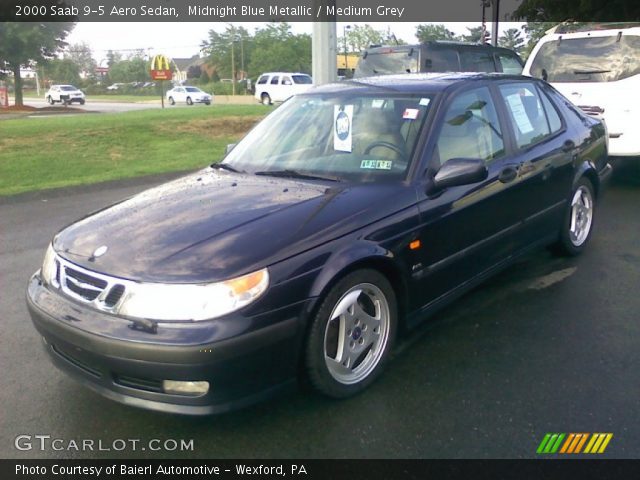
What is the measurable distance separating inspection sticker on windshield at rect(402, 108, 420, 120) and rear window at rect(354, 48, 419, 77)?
7813 mm

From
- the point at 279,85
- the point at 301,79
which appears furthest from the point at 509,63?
the point at 301,79

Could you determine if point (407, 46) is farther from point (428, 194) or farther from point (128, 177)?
point (428, 194)

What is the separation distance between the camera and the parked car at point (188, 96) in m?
44.8

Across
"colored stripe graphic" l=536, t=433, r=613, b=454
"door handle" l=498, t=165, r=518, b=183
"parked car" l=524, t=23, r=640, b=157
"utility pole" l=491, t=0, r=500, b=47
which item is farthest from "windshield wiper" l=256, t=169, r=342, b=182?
"utility pole" l=491, t=0, r=500, b=47

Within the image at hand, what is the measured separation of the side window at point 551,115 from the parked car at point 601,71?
3340mm

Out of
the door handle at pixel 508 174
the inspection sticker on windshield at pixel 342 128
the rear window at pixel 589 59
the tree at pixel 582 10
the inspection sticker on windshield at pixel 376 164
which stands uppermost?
the tree at pixel 582 10

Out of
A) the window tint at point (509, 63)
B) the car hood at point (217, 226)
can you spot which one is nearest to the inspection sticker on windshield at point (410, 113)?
the car hood at point (217, 226)

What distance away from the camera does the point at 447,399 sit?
3.14 meters

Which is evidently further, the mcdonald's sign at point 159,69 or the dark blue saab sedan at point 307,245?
the mcdonald's sign at point 159,69

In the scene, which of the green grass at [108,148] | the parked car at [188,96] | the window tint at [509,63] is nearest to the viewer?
the green grass at [108,148]

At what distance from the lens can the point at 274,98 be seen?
1391 inches

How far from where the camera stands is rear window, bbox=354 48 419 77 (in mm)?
11406
